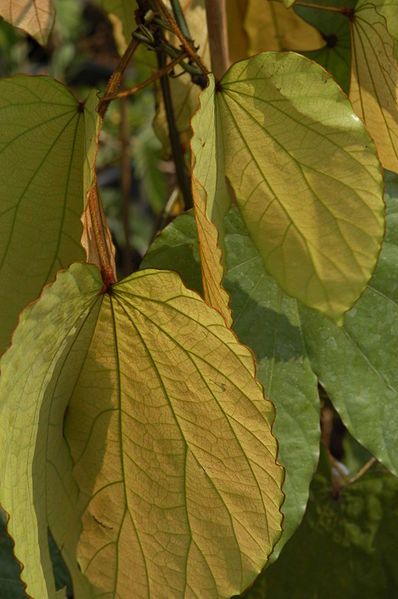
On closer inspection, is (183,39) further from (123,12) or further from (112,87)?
(123,12)

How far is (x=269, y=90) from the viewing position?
0.45 metres

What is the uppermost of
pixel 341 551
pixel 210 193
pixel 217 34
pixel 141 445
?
pixel 217 34

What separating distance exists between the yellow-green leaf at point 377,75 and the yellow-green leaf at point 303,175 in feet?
0.24

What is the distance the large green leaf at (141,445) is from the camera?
1.37 feet

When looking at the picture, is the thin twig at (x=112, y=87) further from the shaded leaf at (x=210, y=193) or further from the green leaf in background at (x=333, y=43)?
the green leaf in background at (x=333, y=43)

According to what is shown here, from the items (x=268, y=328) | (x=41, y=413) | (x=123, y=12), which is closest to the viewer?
(x=41, y=413)

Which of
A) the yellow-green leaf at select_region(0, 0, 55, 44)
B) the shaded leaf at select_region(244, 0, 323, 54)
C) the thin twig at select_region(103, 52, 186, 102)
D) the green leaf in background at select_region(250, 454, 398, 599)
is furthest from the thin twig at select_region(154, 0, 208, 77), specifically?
the green leaf in background at select_region(250, 454, 398, 599)

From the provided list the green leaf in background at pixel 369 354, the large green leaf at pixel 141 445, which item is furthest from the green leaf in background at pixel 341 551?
the large green leaf at pixel 141 445

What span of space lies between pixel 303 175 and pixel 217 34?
0.21m

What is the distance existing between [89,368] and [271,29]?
38cm

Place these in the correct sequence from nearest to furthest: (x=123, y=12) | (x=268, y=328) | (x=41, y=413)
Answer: (x=41, y=413)
(x=268, y=328)
(x=123, y=12)

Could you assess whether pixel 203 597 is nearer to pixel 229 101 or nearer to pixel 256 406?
pixel 256 406

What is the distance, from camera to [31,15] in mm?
588

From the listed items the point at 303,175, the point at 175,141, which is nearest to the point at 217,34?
the point at 175,141
